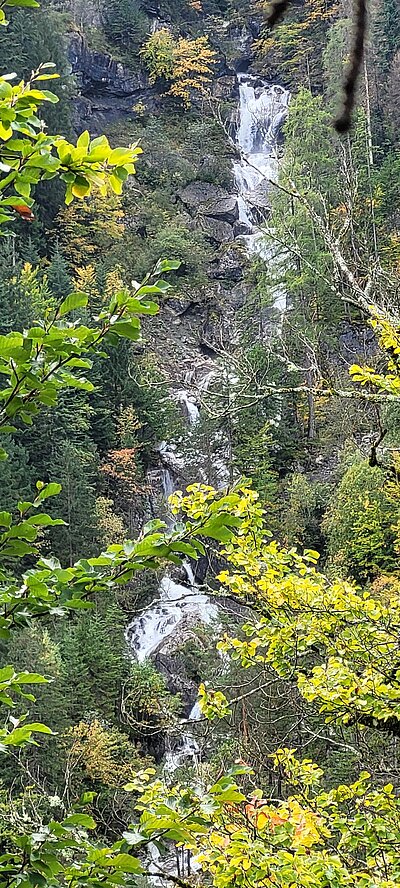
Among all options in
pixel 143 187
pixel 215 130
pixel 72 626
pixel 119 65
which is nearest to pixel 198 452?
pixel 72 626

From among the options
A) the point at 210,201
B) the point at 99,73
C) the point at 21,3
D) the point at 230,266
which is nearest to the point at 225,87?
the point at 99,73

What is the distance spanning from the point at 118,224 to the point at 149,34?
9635 mm

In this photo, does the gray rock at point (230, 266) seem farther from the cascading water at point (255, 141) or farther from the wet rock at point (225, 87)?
the wet rock at point (225, 87)

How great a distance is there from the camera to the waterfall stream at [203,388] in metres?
11.6

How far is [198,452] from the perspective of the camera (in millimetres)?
17547

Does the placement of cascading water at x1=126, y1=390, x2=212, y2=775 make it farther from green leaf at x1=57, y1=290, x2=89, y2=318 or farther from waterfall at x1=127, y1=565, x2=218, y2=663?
green leaf at x1=57, y1=290, x2=89, y2=318

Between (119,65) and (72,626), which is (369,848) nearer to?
(72,626)

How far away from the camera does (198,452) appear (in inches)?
691

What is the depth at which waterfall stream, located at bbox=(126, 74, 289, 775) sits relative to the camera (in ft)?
38.0

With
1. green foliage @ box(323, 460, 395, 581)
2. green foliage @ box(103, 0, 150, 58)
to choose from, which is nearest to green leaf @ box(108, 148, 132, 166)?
green foliage @ box(323, 460, 395, 581)

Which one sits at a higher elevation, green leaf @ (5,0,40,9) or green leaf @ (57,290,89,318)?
green leaf @ (5,0,40,9)

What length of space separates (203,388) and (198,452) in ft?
21.4

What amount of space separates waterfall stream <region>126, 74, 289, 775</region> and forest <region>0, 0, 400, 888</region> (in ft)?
0.37

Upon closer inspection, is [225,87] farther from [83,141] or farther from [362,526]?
[83,141]
